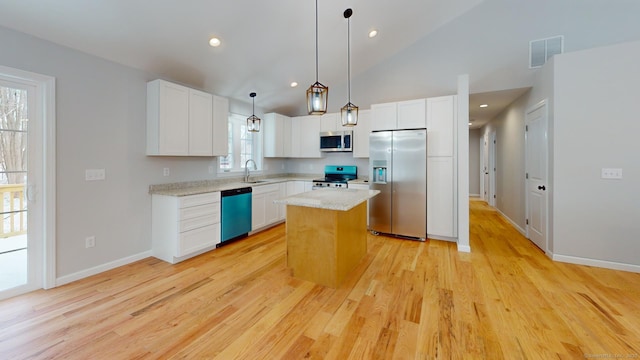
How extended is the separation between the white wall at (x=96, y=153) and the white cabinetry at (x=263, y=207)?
1.49 metres

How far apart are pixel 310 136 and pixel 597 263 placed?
189 inches

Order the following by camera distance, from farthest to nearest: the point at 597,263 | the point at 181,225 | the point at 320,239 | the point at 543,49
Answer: the point at 543,49 < the point at 181,225 < the point at 597,263 < the point at 320,239

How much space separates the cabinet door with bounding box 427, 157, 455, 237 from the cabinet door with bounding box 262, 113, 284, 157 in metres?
3.01

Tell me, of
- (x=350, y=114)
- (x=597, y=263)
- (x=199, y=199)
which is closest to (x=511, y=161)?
(x=597, y=263)

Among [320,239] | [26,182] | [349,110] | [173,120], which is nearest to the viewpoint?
[26,182]

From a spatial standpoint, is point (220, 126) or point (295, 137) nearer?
point (220, 126)

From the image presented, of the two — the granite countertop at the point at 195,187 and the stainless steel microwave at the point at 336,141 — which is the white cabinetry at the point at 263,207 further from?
the stainless steel microwave at the point at 336,141

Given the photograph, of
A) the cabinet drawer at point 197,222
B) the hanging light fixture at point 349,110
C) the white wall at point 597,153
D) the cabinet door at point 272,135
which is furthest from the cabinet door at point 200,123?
the white wall at point 597,153

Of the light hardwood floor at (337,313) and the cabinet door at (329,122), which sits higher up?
the cabinet door at (329,122)

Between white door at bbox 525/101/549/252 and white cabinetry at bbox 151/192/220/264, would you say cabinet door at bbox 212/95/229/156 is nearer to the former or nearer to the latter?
white cabinetry at bbox 151/192/220/264

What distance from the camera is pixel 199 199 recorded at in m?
3.41

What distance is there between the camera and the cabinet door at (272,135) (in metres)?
5.33

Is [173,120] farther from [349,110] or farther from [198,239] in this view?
[349,110]

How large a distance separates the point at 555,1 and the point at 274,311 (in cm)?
553
